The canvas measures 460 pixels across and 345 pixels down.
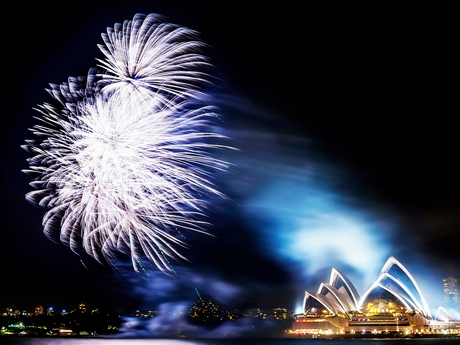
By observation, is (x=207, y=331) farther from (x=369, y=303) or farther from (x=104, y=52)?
(x=104, y=52)

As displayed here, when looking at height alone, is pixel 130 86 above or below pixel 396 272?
below

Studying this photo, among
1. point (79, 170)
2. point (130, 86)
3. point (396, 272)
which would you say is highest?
point (396, 272)

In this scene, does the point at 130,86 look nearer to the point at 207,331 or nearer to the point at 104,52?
the point at 104,52

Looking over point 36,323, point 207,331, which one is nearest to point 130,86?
point 207,331

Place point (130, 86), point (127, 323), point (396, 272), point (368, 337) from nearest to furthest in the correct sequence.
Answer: point (130, 86)
point (396, 272)
point (368, 337)
point (127, 323)

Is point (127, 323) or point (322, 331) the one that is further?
point (127, 323)

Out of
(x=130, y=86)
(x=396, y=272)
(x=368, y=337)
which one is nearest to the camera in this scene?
(x=130, y=86)
